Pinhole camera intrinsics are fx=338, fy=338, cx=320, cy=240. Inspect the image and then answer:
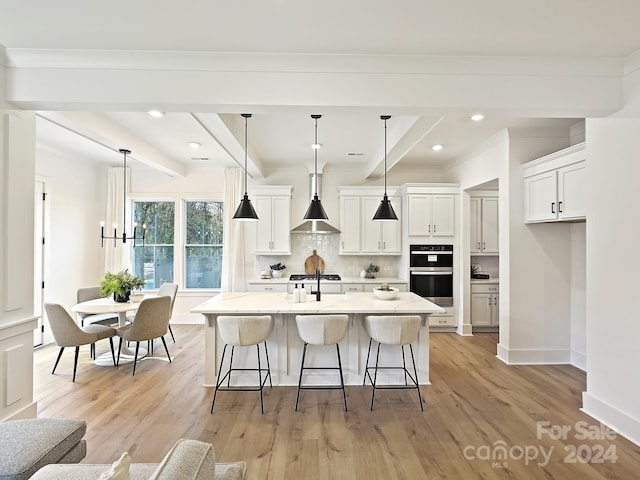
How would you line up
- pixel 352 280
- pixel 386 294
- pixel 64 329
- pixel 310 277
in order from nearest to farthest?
pixel 64 329
pixel 386 294
pixel 352 280
pixel 310 277

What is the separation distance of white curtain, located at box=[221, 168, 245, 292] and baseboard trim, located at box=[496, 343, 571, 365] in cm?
425

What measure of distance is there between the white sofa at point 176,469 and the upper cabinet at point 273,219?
467 centimetres

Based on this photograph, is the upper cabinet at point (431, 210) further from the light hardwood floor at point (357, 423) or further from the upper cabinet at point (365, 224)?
the light hardwood floor at point (357, 423)

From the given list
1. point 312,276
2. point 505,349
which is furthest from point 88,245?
point 505,349

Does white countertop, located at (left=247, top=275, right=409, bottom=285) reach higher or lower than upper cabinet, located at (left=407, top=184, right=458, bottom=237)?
lower

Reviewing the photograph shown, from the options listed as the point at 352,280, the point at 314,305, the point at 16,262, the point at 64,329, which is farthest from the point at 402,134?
the point at 64,329

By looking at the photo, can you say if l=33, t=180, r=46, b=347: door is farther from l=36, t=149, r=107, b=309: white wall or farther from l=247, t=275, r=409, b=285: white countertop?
l=247, t=275, r=409, b=285: white countertop

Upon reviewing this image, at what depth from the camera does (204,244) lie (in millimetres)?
6434

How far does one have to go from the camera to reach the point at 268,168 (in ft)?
20.6

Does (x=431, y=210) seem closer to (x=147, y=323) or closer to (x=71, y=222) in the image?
(x=147, y=323)

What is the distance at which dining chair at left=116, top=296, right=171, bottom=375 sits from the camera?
3904 mm

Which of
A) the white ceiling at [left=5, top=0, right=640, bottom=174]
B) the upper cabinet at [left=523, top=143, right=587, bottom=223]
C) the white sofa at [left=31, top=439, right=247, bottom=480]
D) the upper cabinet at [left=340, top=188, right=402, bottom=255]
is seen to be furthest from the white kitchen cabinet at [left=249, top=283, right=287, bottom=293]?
the white sofa at [left=31, top=439, right=247, bottom=480]

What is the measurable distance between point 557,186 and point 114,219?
265 inches

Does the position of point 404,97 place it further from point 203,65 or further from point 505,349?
point 505,349
